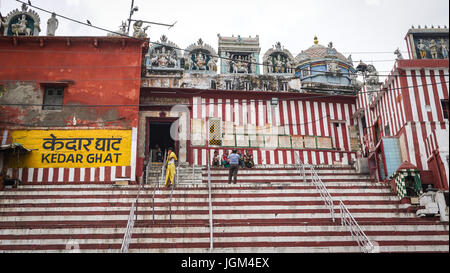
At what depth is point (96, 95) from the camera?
61.2 feet

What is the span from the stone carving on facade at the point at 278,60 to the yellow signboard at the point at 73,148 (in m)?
11.3

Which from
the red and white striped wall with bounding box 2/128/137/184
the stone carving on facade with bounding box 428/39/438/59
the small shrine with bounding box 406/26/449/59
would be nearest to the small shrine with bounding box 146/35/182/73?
the red and white striped wall with bounding box 2/128/137/184

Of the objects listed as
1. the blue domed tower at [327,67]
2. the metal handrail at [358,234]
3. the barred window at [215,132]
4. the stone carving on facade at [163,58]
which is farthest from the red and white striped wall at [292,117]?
the metal handrail at [358,234]

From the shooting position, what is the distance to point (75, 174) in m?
17.3

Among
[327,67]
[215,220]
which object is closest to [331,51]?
[327,67]

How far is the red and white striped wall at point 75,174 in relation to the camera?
17.0m

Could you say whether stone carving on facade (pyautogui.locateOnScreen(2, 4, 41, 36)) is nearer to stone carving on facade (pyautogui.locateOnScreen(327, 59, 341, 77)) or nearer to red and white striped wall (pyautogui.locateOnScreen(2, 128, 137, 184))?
red and white striped wall (pyautogui.locateOnScreen(2, 128, 137, 184))

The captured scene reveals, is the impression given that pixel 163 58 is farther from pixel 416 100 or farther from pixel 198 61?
pixel 416 100

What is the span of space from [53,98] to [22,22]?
320 inches

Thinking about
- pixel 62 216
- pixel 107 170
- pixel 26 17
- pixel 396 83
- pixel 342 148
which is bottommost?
pixel 62 216

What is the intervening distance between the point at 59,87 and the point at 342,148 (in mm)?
13370

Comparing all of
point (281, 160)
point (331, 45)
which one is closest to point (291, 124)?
point (281, 160)

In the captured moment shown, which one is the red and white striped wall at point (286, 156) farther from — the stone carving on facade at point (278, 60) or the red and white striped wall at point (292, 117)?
the stone carving on facade at point (278, 60)

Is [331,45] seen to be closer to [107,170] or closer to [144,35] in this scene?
[144,35]
